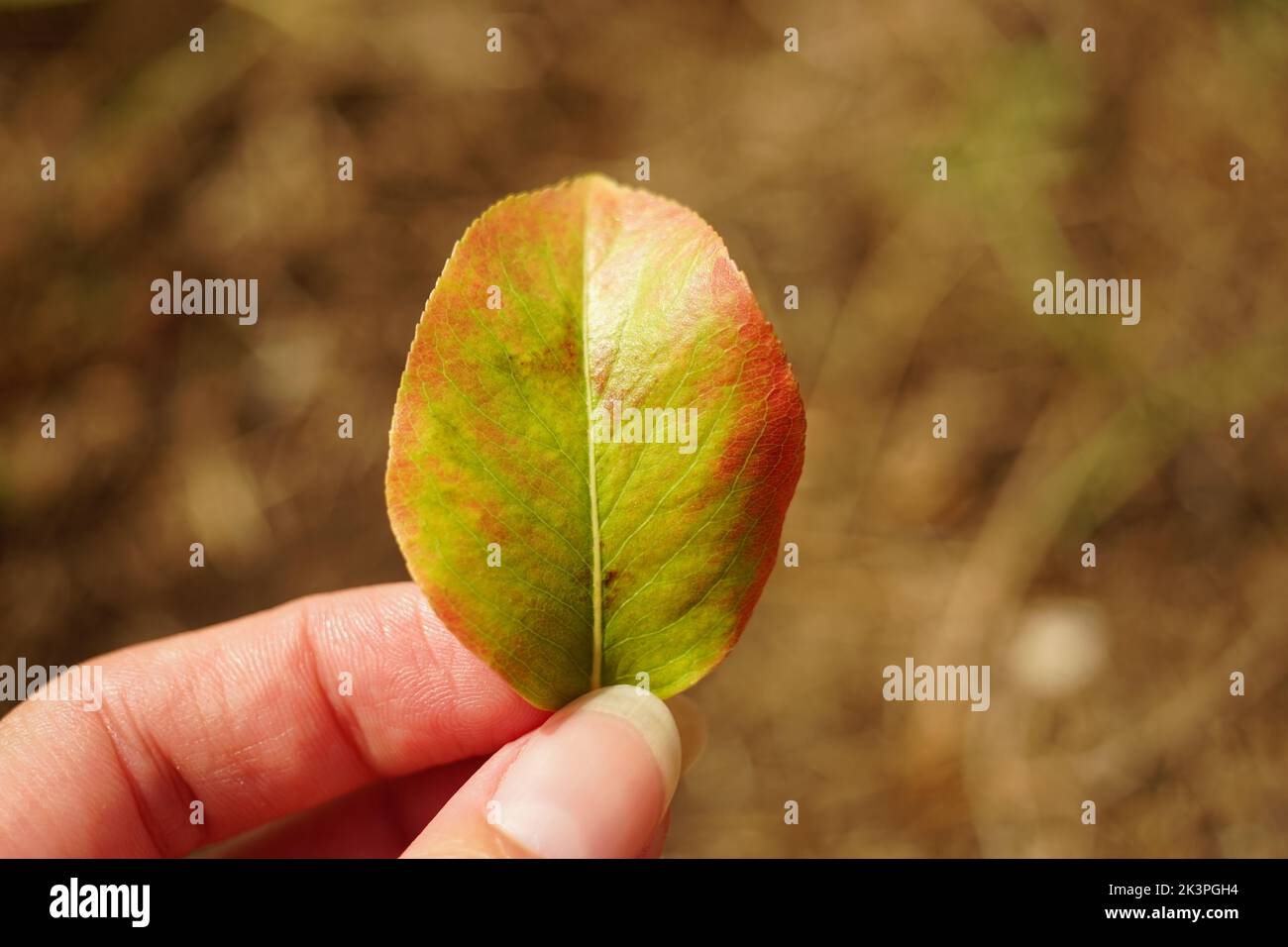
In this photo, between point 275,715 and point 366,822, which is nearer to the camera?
point 275,715

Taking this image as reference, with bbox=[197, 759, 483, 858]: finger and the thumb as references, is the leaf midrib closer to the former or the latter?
the thumb

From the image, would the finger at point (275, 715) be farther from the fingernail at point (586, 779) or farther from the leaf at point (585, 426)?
the leaf at point (585, 426)

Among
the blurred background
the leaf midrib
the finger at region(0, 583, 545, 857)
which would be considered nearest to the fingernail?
the leaf midrib

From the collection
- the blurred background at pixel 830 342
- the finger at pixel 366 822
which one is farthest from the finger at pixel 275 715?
the blurred background at pixel 830 342

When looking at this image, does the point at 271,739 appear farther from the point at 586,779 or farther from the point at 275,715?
the point at 586,779

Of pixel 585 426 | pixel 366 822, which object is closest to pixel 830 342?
pixel 366 822
